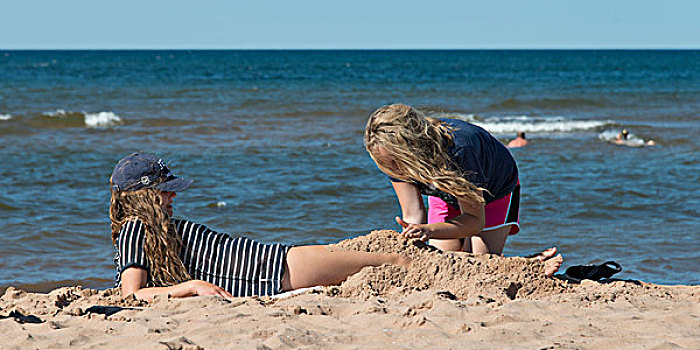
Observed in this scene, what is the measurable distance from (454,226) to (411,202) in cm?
26

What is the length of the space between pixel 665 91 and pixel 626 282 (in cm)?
3067

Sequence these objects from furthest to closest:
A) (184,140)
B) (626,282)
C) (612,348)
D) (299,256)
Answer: (184,140) < (626,282) < (299,256) < (612,348)

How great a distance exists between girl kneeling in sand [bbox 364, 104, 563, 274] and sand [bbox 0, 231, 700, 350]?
0.23 metres

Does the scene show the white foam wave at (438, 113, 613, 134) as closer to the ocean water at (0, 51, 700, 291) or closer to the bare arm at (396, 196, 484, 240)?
the ocean water at (0, 51, 700, 291)

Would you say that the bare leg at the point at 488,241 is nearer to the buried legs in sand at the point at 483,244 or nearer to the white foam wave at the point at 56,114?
the buried legs in sand at the point at 483,244

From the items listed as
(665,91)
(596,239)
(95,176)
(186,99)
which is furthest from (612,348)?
(665,91)

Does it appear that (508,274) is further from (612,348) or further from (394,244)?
(612,348)

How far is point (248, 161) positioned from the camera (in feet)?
37.8

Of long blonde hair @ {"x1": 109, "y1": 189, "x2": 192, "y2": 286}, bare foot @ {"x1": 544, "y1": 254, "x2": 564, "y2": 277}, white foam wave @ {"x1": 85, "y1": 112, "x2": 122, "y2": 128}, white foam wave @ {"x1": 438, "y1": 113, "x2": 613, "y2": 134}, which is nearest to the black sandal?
bare foot @ {"x1": 544, "y1": 254, "x2": 564, "y2": 277}

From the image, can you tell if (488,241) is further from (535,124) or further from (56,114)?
(56,114)

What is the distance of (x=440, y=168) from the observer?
3.60 meters

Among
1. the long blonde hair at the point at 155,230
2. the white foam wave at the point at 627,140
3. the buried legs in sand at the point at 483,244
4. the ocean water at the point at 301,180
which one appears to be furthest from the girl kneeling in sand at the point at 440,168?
the white foam wave at the point at 627,140

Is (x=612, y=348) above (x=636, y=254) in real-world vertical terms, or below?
above

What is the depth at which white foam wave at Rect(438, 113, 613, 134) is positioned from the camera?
58.2 ft
